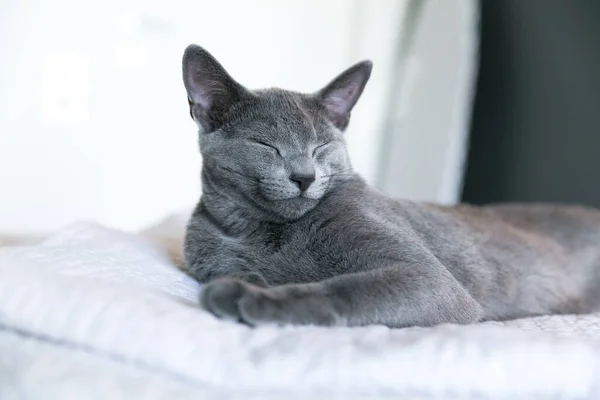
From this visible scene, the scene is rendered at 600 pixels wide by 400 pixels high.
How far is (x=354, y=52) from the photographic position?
7.64 feet

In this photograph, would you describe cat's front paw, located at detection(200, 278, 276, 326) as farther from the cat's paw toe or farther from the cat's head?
the cat's head

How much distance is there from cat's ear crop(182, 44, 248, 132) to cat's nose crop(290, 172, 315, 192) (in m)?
0.22

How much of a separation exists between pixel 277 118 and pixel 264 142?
6cm

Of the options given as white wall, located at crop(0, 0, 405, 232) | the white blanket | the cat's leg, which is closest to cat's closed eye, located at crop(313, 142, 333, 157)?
the cat's leg

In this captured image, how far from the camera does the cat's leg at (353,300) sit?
793 mm

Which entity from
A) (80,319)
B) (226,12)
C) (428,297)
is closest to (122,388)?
(80,319)

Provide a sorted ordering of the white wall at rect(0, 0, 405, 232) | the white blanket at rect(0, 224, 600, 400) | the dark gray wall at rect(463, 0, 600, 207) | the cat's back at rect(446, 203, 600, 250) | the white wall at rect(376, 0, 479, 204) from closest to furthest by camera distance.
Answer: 1. the white blanket at rect(0, 224, 600, 400)
2. the cat's back at rect(446, 203, 600, 250)
3. the white wall at rect(0, 0, 405, 232)
4. the dark gray wall at rect(463, 0, 600, 207)
5. the white wall at rect(376, 0, 479, 204)

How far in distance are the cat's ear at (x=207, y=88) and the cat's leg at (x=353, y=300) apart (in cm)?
43

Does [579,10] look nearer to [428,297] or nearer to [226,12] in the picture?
[226,12]

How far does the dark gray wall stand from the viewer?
6.46ft

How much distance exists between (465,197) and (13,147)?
5.32ft

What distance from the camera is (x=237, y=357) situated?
2.29ft

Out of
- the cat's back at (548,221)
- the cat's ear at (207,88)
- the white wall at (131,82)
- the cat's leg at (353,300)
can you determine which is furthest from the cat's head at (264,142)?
the white wall at (131,82)

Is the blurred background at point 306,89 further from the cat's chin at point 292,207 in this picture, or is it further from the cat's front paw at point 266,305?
the cat's front paw at point 266,305
